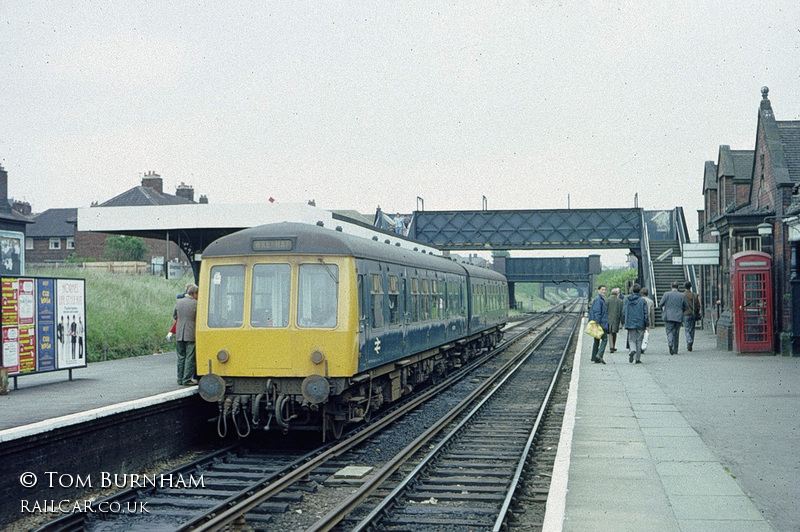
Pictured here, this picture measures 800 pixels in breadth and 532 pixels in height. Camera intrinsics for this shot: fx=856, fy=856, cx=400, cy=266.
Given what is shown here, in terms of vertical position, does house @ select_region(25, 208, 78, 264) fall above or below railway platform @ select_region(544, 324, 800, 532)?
above

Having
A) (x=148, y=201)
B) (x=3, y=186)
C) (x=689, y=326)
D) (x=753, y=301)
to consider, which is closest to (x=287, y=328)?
→ (x=753, y=301)

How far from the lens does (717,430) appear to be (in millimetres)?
10461

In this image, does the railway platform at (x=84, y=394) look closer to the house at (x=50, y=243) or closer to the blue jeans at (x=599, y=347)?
the blue jeans at (x=599, y=347)

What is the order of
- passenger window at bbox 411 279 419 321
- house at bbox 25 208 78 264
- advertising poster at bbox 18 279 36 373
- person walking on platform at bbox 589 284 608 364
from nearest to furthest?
advertising poster at bbox 18 279 36 373 < passenger window at bbox 411 279 419 321 < person walking on platform at bbox 589 284 608 364 < house at bbox 25 208 78 264

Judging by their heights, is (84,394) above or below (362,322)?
below

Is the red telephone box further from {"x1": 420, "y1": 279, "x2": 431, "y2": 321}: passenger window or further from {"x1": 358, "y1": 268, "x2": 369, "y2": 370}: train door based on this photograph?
{"x1": 358, "y1": 268, "x2": 369, "y2": 370}: train door

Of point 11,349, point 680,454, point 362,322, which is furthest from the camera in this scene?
point 11,349

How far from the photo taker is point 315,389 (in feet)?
33.4

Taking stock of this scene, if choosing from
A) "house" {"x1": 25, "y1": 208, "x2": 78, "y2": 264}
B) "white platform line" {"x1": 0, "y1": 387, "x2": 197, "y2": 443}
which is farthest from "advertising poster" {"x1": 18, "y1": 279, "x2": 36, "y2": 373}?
"house" {"x1": 25, "y1": 208, "x2": 78, "y2": 264}

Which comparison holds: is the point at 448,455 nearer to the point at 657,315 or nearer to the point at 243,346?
the point at 243,346

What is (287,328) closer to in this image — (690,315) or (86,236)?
(690,315)

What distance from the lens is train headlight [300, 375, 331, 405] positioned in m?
10.2

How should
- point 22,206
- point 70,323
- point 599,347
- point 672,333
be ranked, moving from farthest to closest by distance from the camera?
1. point 22,206
2. point 672,333
3. point 599,347
4. point 70,323

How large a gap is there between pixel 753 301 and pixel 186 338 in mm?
13993
